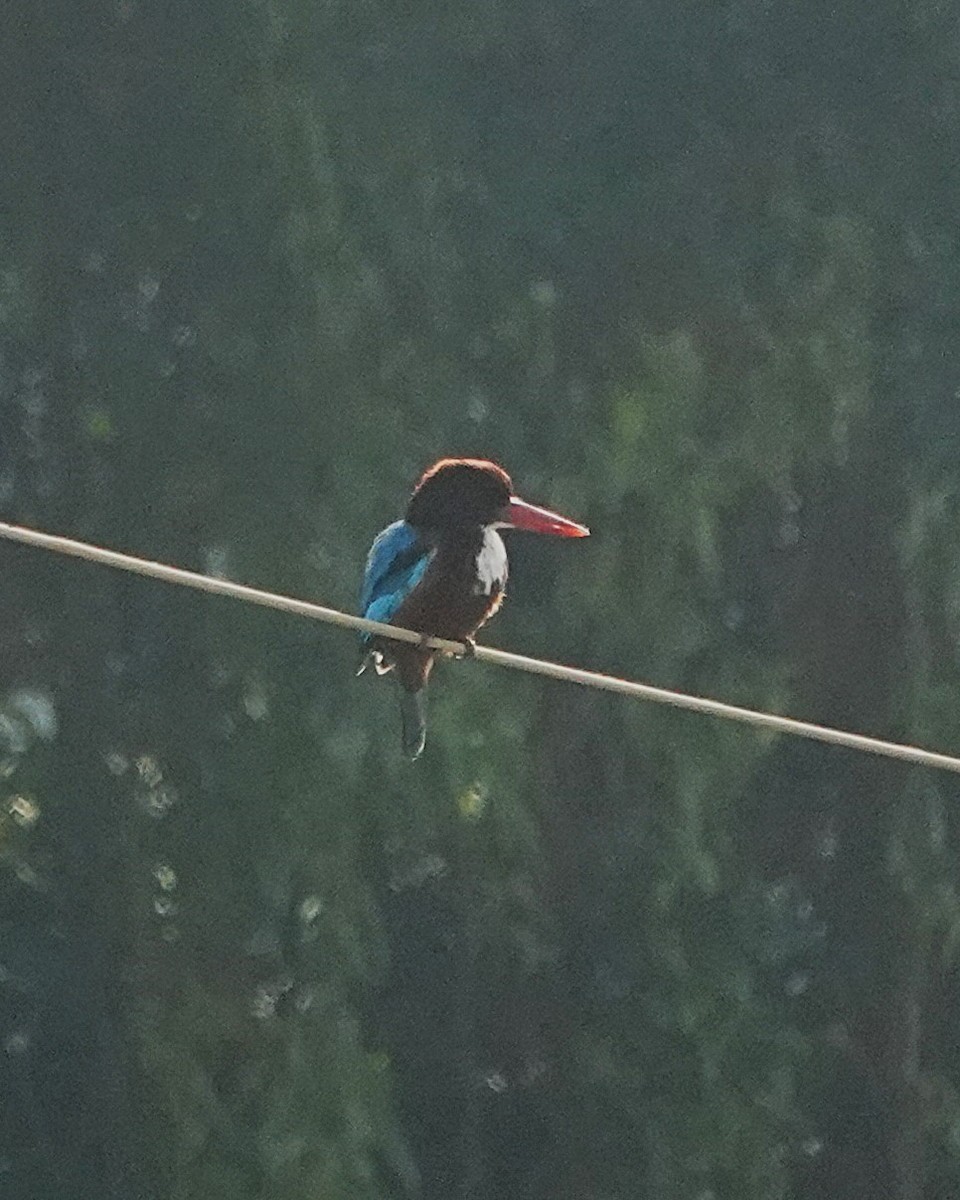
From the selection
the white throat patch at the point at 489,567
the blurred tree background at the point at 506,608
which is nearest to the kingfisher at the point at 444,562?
the white throat patch at the point at 489,567

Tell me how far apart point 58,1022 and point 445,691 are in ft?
4.37

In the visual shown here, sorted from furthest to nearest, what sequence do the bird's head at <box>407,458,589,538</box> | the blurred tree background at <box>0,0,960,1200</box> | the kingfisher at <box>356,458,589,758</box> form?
1. the blurred tree background at <box>0,0,960,1200</box>
2. the bird's head at <box>407,458,589,538</box>
3. the kingfisher at <box>356,458,589,758</box>

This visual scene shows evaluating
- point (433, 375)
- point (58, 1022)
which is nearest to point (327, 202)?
point (433, 375)

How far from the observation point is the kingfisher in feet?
16.3

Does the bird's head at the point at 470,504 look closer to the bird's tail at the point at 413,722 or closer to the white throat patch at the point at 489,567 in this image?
the white throat patch at the point at 489,567

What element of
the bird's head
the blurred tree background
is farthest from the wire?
the blurred tree background

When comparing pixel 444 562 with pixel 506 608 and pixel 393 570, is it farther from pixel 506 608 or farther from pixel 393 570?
pixel 506 608

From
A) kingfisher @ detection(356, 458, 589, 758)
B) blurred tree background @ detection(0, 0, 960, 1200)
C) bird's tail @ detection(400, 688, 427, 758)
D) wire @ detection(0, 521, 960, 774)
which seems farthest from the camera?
blurred tree background @ detection(0, 0, 960, 1200)

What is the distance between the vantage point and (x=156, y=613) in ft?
24.6

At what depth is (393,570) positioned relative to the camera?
512 cm

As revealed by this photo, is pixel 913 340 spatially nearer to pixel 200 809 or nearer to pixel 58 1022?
pixel 200 809

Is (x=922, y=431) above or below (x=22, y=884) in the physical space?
above

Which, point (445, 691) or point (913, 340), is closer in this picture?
point (445, 691)

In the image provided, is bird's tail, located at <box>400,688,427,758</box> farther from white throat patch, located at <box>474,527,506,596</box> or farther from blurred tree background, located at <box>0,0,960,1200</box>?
blurred tree background, located at <box>0,0,960,1200</box>
